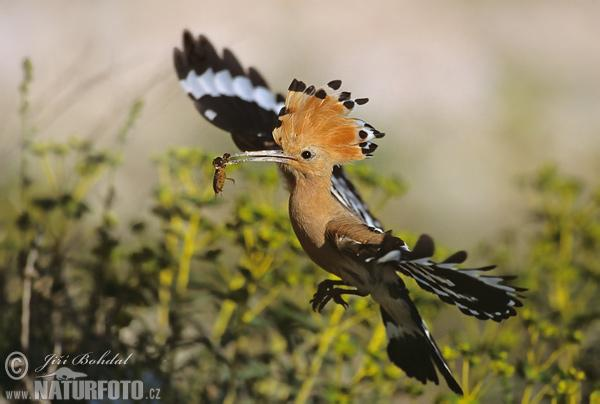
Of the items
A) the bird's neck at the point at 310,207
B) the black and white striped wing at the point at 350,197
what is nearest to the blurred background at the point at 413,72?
the black and white striped wing at the point at 350,197

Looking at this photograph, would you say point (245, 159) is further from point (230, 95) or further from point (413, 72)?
point (413, 72)

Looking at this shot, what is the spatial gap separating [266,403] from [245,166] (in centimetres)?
54

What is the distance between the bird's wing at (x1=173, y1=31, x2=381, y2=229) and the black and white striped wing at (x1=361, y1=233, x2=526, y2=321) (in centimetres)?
51

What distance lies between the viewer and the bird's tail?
183cm

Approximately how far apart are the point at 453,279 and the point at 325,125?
345 millimetres

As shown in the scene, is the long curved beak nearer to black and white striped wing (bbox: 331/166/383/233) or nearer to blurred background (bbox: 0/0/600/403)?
black and white striped wing (bbox: 331/166/383/233)

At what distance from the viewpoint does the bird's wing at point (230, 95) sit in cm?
224

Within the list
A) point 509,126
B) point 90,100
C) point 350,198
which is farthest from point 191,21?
point 350,198

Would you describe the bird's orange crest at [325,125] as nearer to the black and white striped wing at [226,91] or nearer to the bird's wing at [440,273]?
the bird's wing at [440,273]

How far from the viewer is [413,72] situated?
6.49 metres

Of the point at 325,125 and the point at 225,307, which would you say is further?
the point at 225,307
